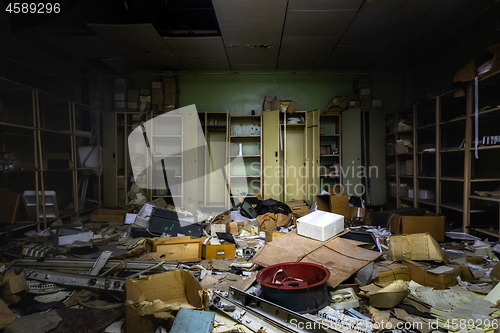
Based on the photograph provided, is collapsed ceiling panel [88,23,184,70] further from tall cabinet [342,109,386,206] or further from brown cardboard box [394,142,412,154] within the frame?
brown cardboard box [394,142,412,154]

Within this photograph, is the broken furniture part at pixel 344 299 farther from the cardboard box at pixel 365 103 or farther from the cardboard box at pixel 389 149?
the cardboard box at pixel 365 103

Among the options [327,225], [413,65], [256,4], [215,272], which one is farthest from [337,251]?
[413,65]

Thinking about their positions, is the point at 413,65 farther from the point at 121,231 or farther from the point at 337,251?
the point at 121,231

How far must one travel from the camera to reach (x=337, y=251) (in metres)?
2.79

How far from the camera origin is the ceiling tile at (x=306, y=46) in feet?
15.9

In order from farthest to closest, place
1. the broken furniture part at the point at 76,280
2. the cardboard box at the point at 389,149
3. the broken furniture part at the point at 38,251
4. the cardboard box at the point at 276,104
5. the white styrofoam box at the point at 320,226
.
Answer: the cardboard box at the point at 276,104
the cardboard box at the point at 389,149
the broken furniture part at the point at 38,251
the white styrofoam box at the point at 320,226
the broken furniture part at the point at 76,280

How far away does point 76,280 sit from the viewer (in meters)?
2.45

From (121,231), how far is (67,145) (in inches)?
99.8

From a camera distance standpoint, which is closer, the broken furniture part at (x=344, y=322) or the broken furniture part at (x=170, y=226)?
the broken furniture part at (x=344, y=322)

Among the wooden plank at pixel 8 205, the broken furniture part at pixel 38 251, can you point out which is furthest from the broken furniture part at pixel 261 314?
the wooden plank at pixel 8 205

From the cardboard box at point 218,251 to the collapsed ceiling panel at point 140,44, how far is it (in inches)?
140

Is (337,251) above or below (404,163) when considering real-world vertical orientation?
below

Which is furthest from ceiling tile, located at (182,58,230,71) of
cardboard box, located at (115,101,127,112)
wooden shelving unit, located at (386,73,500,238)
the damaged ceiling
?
wooden shelving unit, located at (386,73,500,238)

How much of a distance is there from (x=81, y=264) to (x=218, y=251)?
145 centimetres
